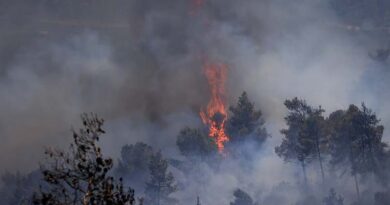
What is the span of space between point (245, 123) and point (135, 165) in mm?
27569

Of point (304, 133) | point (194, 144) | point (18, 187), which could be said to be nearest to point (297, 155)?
point (304, 133)

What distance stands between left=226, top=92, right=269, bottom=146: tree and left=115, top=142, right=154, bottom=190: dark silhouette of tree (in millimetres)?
21064

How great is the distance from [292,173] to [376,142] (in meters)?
37.5

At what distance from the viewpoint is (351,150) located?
257ft

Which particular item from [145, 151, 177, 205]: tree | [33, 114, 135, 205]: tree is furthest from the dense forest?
[33, 114, 135, 205]: tree

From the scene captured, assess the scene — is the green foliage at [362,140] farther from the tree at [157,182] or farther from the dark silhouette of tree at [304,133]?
the tree at [157,182]

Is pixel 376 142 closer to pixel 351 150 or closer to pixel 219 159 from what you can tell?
pixel 351 150

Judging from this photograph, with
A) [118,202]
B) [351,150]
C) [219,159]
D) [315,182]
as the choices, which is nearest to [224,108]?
[219,159]

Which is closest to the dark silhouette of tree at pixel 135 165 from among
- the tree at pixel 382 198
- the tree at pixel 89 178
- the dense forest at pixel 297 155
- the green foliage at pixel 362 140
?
the dense forest at pixel 297 155

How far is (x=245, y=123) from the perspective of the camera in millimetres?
108500

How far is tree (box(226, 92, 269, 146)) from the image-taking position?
107125 millimetres

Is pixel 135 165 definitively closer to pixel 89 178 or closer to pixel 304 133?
pixel 304 133

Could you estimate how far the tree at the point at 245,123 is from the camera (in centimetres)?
10712

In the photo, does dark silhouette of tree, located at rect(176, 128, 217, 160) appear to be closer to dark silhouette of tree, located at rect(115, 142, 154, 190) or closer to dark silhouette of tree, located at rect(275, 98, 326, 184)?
dark silhouette of tree, located at rect(115, 142, 154, 190)
